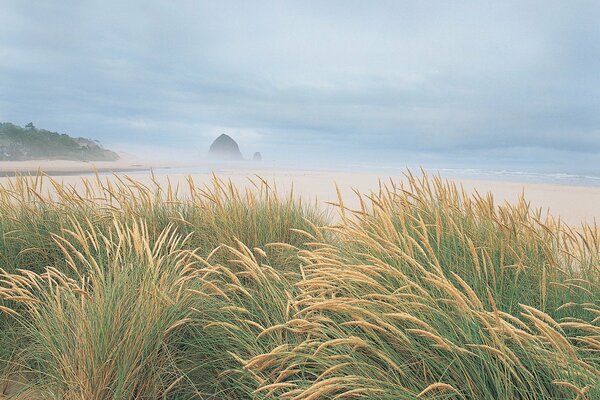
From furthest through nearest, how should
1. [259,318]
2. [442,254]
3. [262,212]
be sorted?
[262,212]
[442,254]
[259,318]

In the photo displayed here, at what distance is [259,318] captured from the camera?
8.70ft

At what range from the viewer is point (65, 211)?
4633 mm

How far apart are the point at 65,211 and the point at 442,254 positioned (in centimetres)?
353

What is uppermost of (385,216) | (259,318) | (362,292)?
(385,216)

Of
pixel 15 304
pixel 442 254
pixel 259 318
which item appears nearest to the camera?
pixel 259 318

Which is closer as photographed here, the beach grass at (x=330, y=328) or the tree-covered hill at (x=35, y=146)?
the beach grass at (x=330, y=328)

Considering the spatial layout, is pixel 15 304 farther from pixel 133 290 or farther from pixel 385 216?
pixel 385 216

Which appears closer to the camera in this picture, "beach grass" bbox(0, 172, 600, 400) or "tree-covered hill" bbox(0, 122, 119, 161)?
"beach grass" bbox(0, 172, 600, 400)

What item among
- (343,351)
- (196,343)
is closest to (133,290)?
(196,343)

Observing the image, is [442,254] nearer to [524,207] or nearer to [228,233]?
[524,207]

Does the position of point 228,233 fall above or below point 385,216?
below

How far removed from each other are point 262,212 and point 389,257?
98.3 inches

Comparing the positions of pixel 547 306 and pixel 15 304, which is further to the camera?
pixel 15 304

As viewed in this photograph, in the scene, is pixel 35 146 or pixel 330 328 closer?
pixel 330 328
